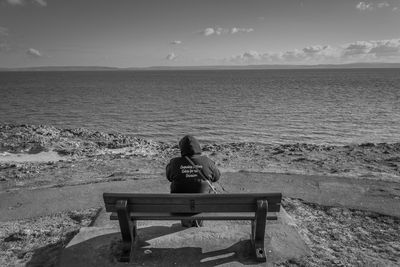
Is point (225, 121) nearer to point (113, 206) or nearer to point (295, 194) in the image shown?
point (295, 194)

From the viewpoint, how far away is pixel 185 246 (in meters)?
4.98

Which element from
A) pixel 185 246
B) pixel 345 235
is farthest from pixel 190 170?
pixel 345 235

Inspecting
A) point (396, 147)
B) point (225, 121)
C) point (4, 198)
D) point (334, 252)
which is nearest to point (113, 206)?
point (334, 252)

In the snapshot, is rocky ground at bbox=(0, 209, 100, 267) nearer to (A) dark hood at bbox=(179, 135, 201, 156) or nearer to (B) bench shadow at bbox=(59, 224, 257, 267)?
(B) bench shadow at bbox=(59, 224, 257, 267)

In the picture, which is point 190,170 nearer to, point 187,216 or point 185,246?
point 187,216

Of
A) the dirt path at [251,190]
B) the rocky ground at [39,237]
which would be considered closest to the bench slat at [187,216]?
the rocky ground at [39,237]

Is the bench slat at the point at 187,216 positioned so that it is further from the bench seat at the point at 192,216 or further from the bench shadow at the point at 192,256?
the bench shadow at the point at 192,256

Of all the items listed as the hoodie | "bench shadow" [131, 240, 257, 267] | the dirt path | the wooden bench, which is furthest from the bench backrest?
the dirt path

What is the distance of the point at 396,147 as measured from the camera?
13617mm

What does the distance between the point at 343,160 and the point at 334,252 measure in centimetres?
668

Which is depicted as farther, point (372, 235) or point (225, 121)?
point (225, 121)

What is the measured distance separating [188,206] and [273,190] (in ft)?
13.1

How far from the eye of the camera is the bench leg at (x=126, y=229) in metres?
4.51

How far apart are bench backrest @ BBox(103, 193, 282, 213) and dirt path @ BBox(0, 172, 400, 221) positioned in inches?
117
